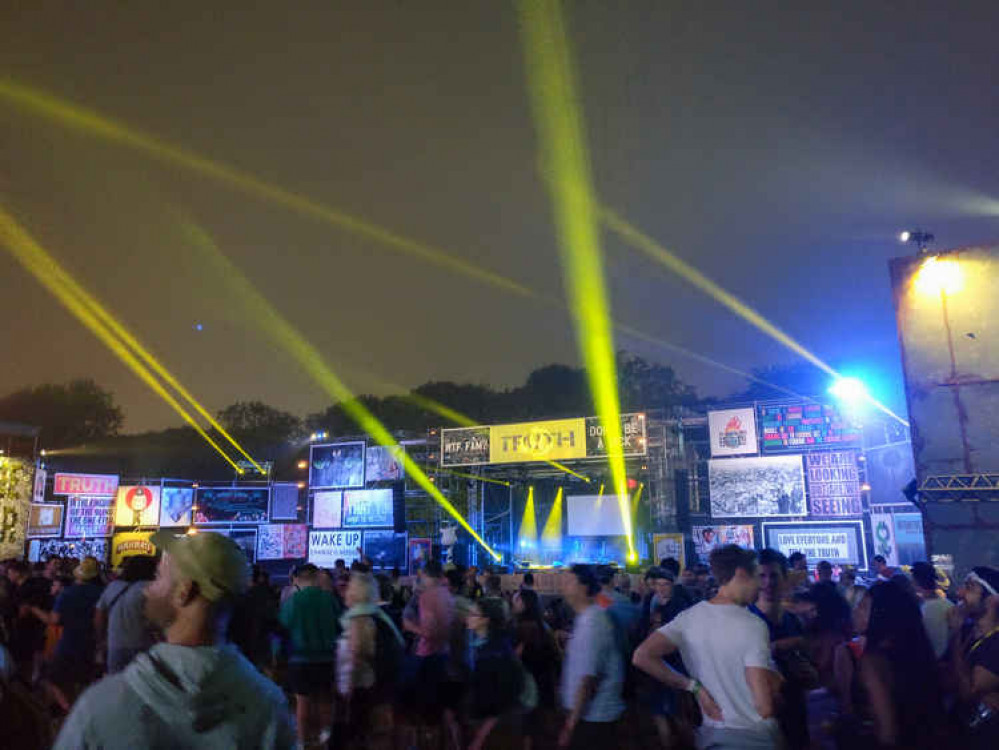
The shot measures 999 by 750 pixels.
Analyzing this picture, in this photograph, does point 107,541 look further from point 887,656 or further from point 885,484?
point 887,656

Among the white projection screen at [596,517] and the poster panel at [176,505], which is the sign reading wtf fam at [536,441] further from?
the poster panel at [176,505]

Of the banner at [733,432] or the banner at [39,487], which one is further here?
the banner at [39,487]

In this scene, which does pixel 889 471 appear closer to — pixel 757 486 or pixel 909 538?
pixel 909 538

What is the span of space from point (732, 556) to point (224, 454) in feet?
196

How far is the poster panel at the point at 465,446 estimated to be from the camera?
2691 cm

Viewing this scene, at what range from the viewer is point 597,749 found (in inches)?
171

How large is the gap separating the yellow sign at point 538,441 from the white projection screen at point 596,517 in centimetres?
479

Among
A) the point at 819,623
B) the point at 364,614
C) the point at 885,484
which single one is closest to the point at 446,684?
the point at 364,614

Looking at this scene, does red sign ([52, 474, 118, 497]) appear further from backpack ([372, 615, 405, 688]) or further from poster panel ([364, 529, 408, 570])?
backpack ([372, 615, 405, 688])

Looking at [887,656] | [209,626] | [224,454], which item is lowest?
[887,656]

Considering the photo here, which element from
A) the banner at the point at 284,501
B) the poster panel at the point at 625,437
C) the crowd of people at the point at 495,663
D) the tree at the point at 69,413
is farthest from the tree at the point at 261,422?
the crowd of people at the point at 495,663

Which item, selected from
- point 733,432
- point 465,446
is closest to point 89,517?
point 465,446

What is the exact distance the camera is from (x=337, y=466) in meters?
31.1

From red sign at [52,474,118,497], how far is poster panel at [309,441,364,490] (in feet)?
25.4
